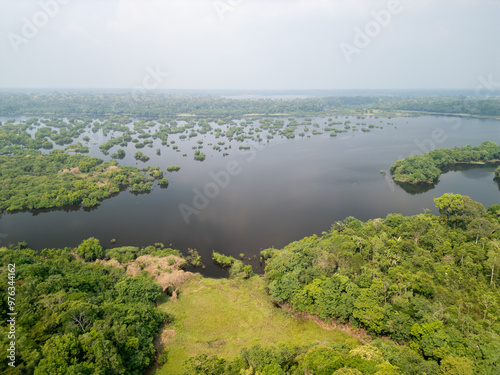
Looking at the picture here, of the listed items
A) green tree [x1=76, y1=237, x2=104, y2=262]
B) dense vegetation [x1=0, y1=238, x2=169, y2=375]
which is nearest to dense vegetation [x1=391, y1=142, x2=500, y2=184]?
dense vegetation [x1=0, y1=238, x2=169, y2=375]

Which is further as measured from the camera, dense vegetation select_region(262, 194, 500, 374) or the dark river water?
the dark river water

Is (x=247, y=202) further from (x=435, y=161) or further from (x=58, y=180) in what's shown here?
(x=435, y=161)

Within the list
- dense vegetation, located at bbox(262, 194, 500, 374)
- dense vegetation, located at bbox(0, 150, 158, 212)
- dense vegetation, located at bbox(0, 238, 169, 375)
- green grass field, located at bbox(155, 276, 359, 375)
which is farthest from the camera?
dense vegetation, located at bbox(0, 150, 158, 212)

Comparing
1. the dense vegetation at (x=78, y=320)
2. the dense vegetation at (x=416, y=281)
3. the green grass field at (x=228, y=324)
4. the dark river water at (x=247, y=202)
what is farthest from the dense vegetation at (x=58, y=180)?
the dense vegetation at (x=416, y=281)

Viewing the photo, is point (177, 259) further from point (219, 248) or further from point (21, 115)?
point (21, 115)

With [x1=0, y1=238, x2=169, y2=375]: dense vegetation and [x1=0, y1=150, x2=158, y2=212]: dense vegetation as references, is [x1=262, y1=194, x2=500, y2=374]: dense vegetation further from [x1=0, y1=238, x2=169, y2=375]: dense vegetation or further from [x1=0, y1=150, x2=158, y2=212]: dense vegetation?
[x1=0, y1=150, x2=158, y2=212]: dense vegetation

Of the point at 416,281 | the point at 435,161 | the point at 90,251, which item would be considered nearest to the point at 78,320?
the point at 90,251

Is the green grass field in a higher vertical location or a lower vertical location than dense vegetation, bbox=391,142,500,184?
lower

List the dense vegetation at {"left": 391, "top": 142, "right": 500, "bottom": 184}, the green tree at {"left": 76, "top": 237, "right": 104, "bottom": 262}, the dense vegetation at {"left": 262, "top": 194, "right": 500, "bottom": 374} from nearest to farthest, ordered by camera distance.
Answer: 1. the dense vegetation at {"left": 262, "top": 194, "right": 500, "bottom": 374}
2. the green tree at {"left": 76, "top": 237, "right": 104, "bottom": 262}
3. the dense vegetation at {"left": 391, "top": 142, "right": 500, "bottom": 184}
